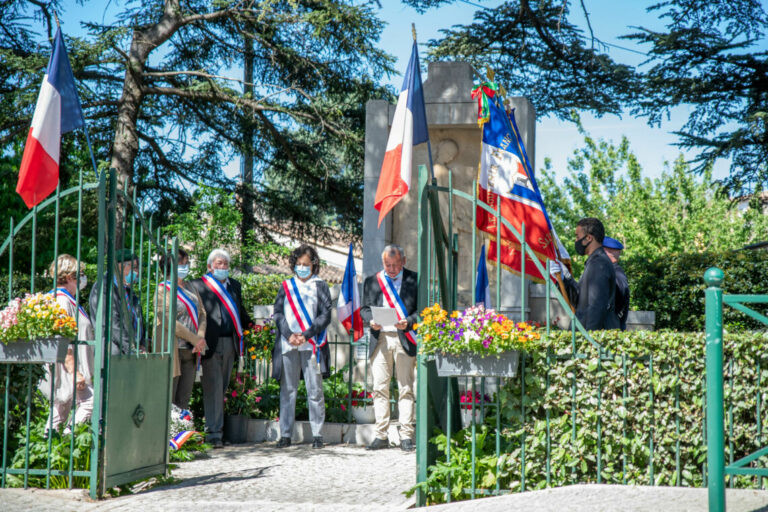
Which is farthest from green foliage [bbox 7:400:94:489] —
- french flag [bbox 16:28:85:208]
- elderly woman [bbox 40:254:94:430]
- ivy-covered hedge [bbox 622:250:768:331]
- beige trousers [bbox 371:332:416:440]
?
ivy-covered hedge [bbox 622:250:768:331]

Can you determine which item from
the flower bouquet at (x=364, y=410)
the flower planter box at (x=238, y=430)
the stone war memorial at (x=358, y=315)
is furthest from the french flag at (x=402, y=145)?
the flower planter box at (x=238, y=430)

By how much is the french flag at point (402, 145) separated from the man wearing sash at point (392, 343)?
2198 mm

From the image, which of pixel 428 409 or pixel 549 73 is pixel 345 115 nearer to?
pixel 549 73

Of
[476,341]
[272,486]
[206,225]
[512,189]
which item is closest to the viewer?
[476,341]

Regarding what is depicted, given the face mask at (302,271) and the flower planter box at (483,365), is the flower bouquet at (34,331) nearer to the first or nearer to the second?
the flower planter box at (483,365)

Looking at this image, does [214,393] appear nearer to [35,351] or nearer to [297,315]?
[297,315]

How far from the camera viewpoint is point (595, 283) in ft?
19.7

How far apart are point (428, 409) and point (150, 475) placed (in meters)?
2.34

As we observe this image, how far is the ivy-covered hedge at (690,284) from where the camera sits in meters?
10.8

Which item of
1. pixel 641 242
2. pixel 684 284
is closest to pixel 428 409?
pixel 684 284

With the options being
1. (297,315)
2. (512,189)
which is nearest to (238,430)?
(297,315)

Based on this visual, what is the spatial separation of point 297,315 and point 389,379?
117 cm

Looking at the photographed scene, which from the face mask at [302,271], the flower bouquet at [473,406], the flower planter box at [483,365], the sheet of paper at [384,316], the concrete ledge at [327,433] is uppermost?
the face mask at [302,271]

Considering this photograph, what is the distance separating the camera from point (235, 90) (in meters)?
14.2
